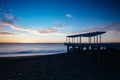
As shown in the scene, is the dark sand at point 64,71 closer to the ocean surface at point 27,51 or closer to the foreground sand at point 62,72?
the foreground sand at point 62,72

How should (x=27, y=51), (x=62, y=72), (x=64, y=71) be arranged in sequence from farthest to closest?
(x=27, y=51), (x=64, y=71), (x=62, y=72)

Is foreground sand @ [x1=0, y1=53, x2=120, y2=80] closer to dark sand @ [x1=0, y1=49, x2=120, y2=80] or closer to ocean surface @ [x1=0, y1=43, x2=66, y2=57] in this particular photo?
dark sand @ [x1=0, y1=49, x2=120, y2=80]

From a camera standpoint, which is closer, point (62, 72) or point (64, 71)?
point (62, 72)

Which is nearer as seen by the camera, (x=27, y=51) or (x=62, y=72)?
(x=62, y=72)

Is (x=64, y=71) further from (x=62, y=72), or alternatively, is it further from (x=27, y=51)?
(x=27, y=51)

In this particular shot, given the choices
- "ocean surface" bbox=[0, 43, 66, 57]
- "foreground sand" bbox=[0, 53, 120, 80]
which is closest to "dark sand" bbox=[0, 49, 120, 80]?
"foreground sand" bbox=[0, 53, 120, 80]

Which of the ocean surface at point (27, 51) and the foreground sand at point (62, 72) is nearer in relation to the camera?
the foreground sand at point (62, 72)

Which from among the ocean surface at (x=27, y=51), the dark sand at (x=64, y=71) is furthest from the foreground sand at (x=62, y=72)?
the ocean surface at (x=27, y=51)

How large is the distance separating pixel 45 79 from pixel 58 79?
3.84 ft

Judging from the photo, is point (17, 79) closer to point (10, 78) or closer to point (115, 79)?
point (10, 78)

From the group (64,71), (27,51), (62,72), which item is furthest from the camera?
(27,51)

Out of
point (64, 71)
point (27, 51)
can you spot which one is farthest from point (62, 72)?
point (27, 51)

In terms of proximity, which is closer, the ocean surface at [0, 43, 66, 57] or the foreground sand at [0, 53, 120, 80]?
the foreground sand at [0, 53, 120, 80]

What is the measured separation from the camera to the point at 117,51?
2056cm
